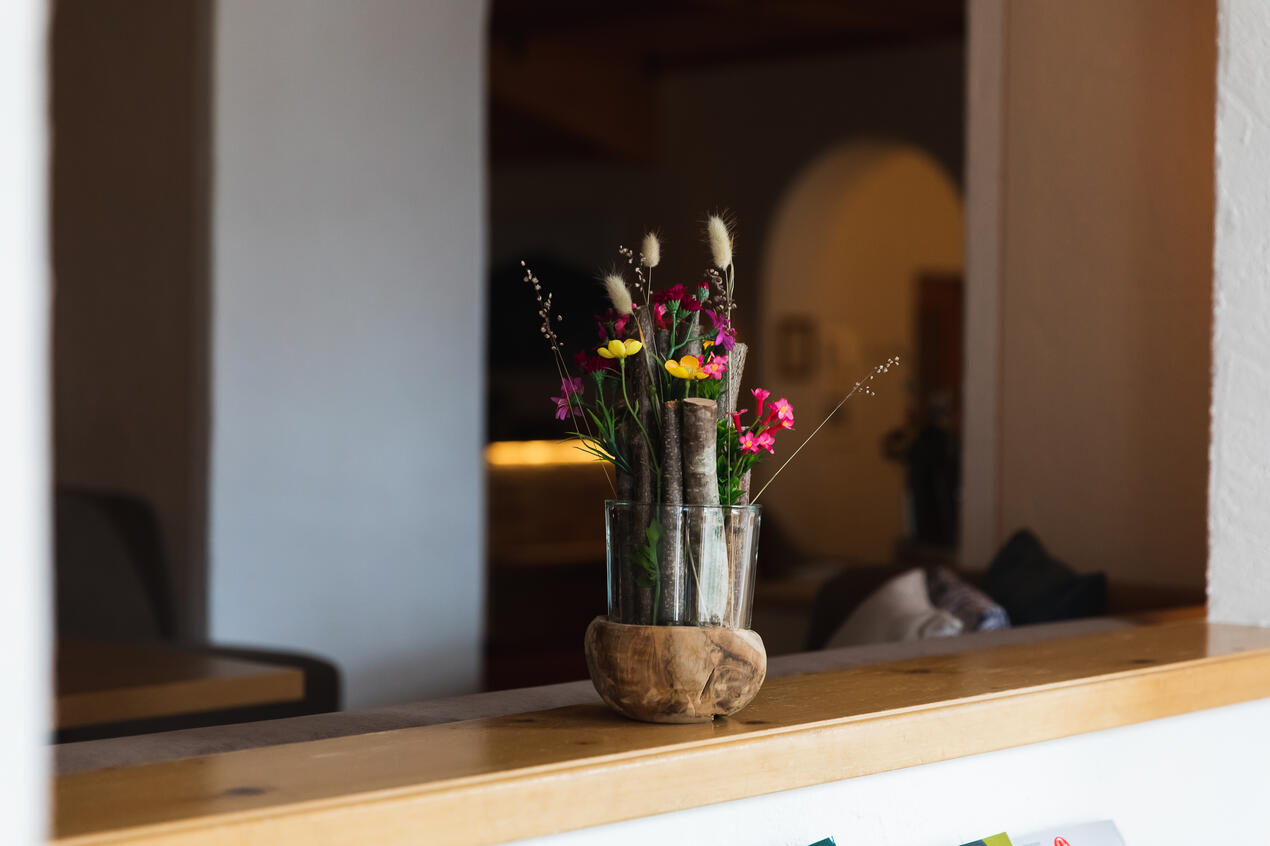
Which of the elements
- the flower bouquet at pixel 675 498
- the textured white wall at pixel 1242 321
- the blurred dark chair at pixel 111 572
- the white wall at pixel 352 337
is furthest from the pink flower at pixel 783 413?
the blurred dark chair at pixel 111 572

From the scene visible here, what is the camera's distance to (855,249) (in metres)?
8.45

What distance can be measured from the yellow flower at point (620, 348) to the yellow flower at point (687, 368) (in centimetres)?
3

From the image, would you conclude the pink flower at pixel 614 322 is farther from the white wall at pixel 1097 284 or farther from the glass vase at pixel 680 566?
the white wall at pixel 1097 284

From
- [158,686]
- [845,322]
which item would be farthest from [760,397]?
[845,322]

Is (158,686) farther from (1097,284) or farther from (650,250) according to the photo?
(1097,284)

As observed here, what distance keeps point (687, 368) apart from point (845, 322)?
7.27 meters

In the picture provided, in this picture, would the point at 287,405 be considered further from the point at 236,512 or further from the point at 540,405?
the point at 540,405

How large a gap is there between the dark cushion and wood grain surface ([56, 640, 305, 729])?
4.33 ft

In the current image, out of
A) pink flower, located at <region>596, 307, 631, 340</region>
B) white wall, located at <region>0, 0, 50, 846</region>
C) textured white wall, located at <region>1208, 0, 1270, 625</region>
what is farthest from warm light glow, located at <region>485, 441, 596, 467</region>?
white wall, located at <region>0, 0, 50, 846</region>

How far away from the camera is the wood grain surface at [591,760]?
0.96m

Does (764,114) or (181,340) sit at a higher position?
(764,114)

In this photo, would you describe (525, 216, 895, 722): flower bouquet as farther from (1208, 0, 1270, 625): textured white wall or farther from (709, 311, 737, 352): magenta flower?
(1208, 0, 1270, 625): textured white wall

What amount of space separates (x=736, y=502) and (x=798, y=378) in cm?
692

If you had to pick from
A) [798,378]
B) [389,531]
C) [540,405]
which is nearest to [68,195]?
[389,531]
